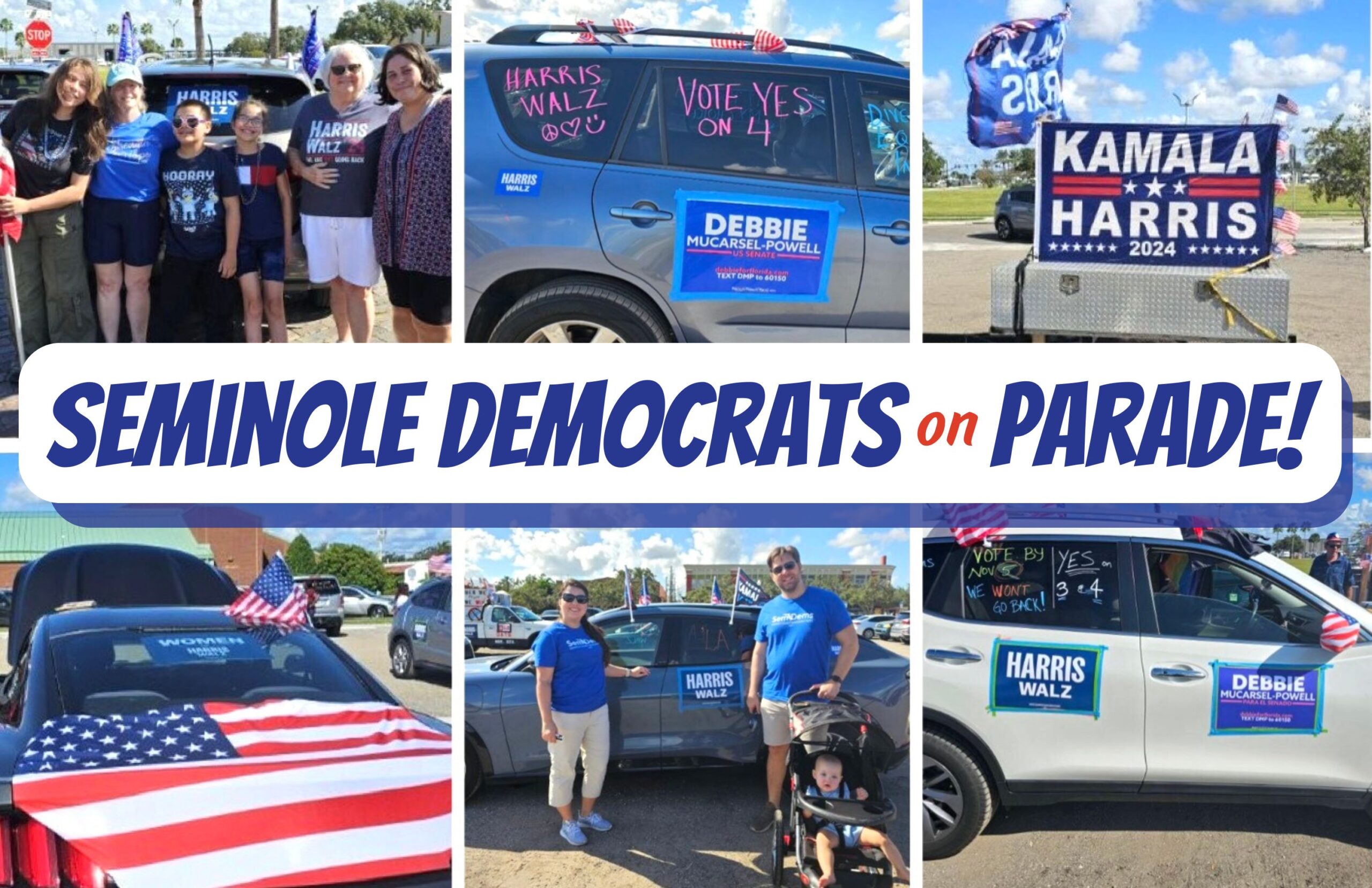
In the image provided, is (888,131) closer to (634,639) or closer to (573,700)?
(634,639)

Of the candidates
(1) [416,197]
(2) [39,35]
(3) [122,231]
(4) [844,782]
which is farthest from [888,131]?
(2) [39,35]

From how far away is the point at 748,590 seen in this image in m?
3.71

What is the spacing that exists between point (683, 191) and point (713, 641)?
4.62ft

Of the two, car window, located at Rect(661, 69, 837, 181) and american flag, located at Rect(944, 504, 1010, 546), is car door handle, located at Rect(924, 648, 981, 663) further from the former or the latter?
car window, located at Rect(661, 69, 837, 181)

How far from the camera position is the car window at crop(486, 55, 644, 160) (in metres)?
3.92

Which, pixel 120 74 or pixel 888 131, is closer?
pixel 888 131

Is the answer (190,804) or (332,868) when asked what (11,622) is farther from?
(332,868)

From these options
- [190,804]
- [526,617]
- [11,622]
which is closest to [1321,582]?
[526,617]

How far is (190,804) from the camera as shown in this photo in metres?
3.11

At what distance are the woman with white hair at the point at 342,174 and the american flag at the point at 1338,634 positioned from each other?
3240 millimetres

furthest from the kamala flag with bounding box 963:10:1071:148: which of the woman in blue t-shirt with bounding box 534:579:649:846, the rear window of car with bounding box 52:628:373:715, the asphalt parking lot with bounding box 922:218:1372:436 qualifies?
the rear window of car with bounding box 52:628:373:715

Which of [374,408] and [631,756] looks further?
[631,756]

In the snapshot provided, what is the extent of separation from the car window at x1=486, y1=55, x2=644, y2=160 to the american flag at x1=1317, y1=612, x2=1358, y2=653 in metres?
2.62

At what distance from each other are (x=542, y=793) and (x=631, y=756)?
30cm
